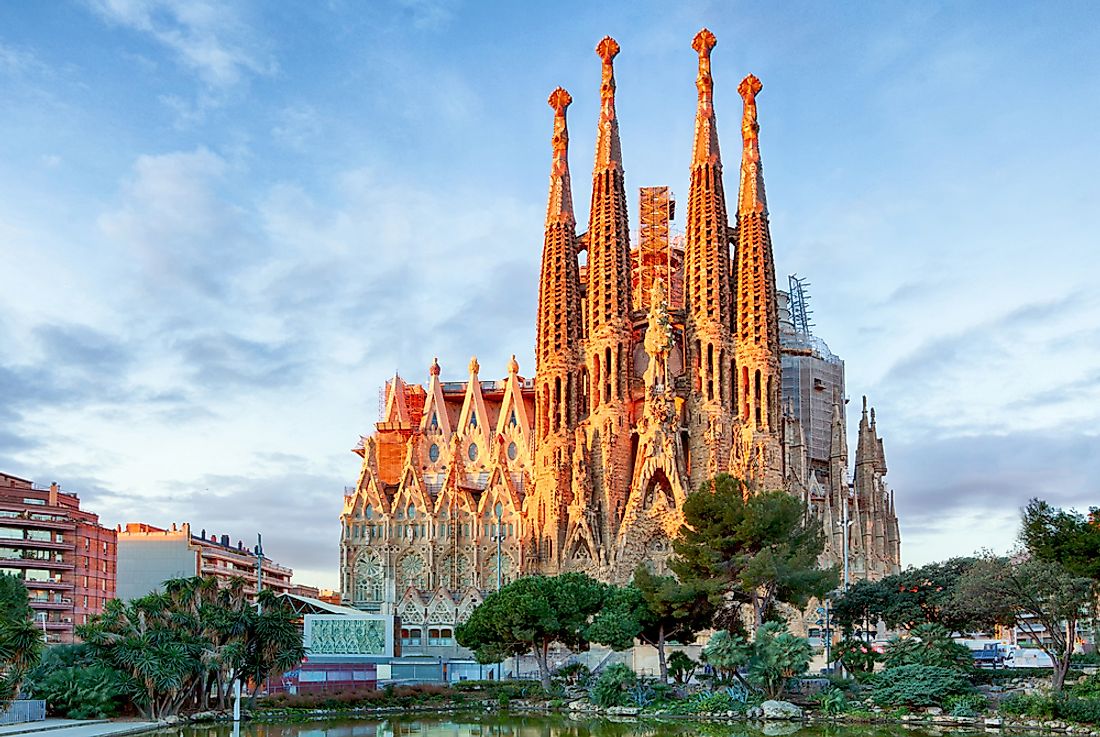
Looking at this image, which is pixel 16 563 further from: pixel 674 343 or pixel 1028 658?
pixel 1028 658

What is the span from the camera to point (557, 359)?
80562 millimetres

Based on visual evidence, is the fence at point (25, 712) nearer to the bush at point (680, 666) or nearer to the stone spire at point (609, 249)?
the bush at point (680, 666)

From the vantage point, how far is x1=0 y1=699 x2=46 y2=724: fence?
119 ft

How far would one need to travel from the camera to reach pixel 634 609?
172ft

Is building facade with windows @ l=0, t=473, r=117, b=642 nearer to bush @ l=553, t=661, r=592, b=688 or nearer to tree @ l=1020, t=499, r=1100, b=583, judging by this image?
bush @ l=553, t=661, r=592, b=688

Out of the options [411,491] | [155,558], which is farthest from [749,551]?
[155,558]

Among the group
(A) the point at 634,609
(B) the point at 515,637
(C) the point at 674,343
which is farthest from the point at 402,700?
(C) the point at 674,343

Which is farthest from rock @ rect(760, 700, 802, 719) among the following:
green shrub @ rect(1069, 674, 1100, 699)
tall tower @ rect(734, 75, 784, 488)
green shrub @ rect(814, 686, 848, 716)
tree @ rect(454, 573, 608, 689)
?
tall tower @ rect(734, 75, 784, 488)

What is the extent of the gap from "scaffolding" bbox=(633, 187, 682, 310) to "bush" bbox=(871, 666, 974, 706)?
48.2m

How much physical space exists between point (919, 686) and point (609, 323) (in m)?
41.4

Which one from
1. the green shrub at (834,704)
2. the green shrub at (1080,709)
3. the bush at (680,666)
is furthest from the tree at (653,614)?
the green shrub at (1080,709)

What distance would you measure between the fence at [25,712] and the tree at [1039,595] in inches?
1216

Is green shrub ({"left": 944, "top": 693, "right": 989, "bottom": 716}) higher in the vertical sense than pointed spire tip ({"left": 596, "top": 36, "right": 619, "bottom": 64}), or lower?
lower

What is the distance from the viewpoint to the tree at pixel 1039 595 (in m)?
41.0
